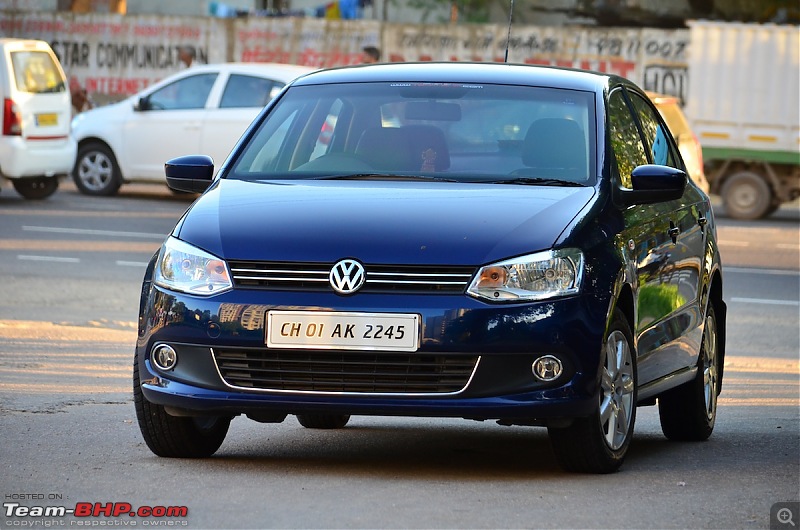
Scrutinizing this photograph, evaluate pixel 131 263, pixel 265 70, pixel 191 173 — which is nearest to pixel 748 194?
pixel 265 70

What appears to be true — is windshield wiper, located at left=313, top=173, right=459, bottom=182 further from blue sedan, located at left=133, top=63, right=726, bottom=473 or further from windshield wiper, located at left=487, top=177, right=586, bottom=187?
windshield wiper, located at left=487, top=177, right=586, bottom=187

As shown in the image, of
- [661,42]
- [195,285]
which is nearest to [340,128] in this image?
[195,285]

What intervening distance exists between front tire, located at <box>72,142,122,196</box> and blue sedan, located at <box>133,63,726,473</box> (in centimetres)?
1636

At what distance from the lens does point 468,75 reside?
25.7 ft

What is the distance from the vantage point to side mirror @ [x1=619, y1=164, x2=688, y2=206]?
23.6ft

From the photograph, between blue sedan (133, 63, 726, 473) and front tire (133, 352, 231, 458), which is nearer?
blue sedan (133, 63, 726, 473)

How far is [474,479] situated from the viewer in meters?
6.54

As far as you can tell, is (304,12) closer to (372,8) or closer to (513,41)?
(372,8)

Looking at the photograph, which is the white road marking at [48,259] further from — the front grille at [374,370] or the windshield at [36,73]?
the front grille at [374,370]

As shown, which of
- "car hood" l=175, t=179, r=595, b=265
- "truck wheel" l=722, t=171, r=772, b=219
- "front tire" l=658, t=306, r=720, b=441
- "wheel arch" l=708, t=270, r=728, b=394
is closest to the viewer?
"car hood" l=175, t=179, r=595, b=265

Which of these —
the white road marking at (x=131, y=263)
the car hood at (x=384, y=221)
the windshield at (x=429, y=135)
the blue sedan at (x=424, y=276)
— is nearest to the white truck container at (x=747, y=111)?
the white road marking at (x=131, y=263)

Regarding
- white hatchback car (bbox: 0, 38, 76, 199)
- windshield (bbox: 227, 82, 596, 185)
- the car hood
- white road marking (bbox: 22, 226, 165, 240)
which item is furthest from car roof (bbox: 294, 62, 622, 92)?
white hatchback car (bbox: 0, 38, 76, 199)

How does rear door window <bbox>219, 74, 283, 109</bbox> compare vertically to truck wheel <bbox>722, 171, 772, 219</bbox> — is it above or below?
above

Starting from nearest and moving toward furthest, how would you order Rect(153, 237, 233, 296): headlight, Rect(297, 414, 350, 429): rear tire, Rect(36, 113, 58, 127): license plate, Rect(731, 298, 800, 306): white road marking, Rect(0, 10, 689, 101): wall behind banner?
Rect(153, 237, 233, 296): headlight
Rect(297, 414, 350, 429): rear tire
Rect(731, 298, 800, 306): white road marking
Rect(36, 113, 58, 127): license plate
Rect(0, 10, 689, 101): wall behind banner
